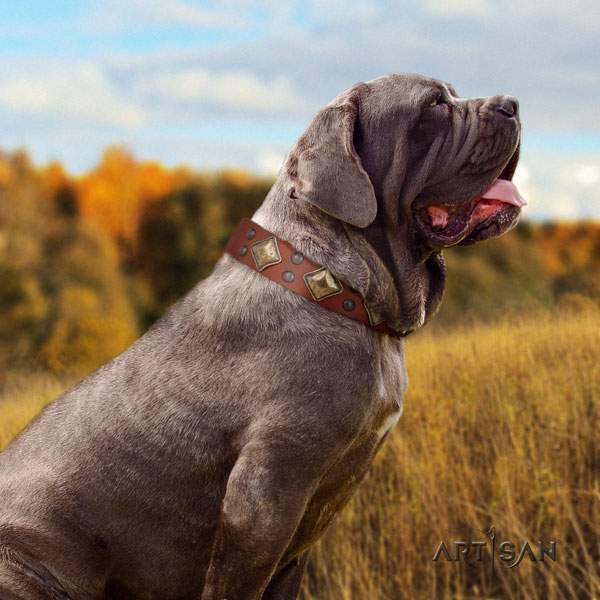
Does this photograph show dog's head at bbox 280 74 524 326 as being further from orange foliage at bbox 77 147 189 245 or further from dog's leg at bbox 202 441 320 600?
orange foliage at bbox 77 147 189 245

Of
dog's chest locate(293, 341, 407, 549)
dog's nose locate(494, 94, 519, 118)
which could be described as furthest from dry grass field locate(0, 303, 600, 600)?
dog's nose locate(494, 94, 519, 118)

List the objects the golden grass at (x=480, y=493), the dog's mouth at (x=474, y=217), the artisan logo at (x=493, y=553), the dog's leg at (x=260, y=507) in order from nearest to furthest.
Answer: the dog's leg at (x=260, y=507)
the dog's mouth at (x=474, y=217)
the artisan logo at (x=493, y=553)
the golden grass at (x=480, y=493)

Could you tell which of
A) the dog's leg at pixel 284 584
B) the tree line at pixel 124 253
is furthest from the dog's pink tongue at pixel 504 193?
the tree line at pixel 124 253

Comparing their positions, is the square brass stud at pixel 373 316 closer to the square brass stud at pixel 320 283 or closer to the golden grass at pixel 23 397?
the square brass stud at pixel 320 283

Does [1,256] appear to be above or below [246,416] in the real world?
below

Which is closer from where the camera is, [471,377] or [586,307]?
[471,377]

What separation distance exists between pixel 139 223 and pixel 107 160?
623 cm

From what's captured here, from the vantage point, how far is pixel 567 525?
4.71 m

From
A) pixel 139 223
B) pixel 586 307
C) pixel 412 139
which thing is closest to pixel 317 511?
pixel 412 139

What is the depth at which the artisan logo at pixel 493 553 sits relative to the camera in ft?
14.5

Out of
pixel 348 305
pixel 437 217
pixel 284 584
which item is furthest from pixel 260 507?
pixel 437 217

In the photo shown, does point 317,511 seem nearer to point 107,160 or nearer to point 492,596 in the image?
point 492,596

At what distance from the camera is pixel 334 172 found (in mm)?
2818

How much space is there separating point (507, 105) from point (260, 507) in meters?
1.90
